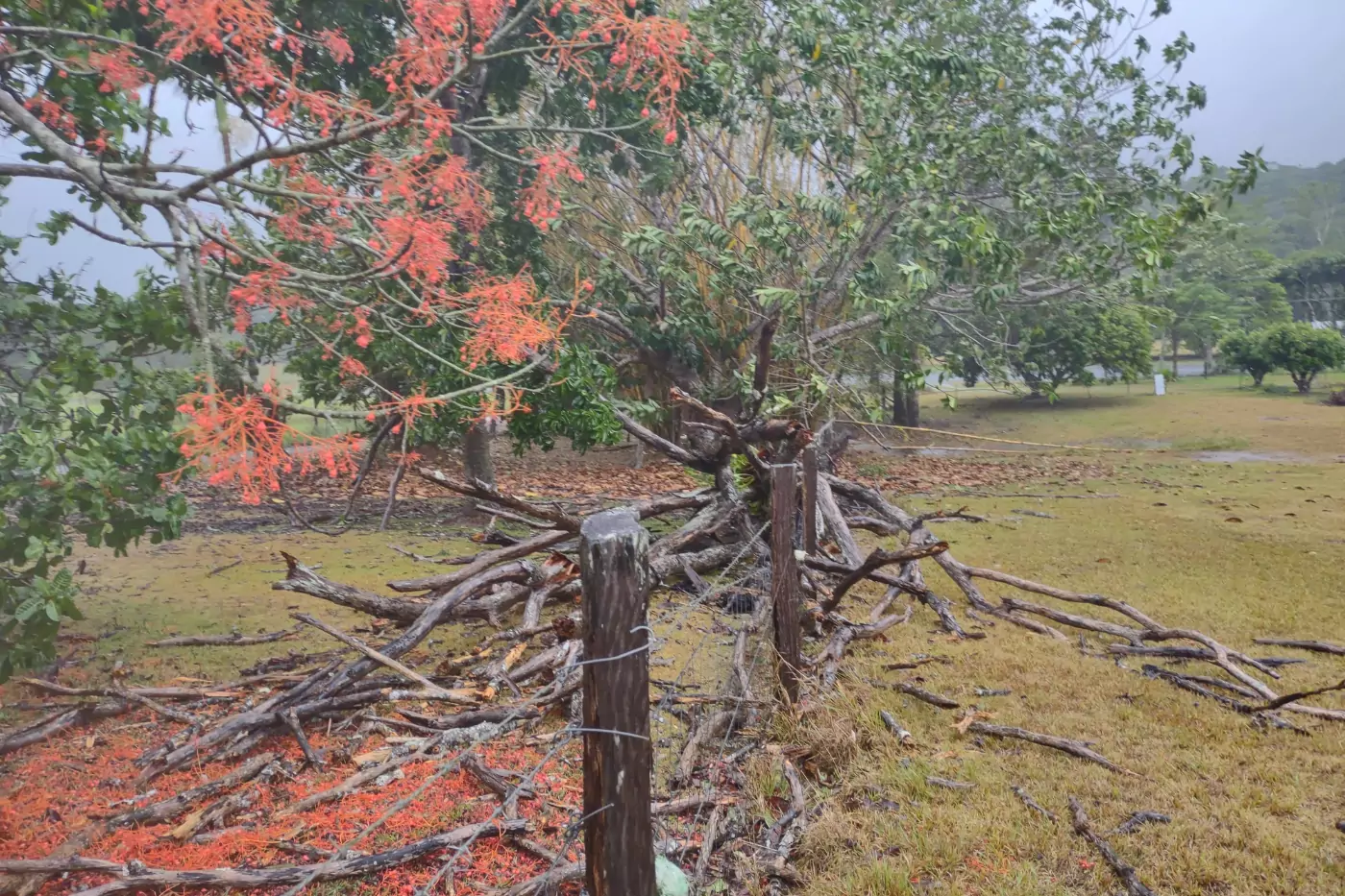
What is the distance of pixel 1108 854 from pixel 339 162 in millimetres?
3283

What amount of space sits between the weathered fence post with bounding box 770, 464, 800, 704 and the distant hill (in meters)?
5.91

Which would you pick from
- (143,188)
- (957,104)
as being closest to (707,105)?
(957,104)

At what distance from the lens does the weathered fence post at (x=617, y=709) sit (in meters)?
0.94

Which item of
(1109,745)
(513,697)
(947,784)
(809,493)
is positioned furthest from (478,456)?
(1109,745)

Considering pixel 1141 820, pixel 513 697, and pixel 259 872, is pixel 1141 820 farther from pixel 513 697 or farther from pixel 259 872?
pixel 259 872

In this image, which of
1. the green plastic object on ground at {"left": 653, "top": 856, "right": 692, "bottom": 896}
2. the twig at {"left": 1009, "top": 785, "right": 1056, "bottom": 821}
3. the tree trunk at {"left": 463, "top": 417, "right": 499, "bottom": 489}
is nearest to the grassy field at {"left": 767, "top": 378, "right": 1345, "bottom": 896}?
the twig at {"left": 1009, "top": 785, "right": 1056, "bottom": 821}

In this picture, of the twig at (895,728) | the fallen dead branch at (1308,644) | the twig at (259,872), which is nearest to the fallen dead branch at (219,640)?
the twig at (259,872)


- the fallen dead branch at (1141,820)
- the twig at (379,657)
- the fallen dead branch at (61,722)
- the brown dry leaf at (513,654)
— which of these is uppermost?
the twig at (379,657)

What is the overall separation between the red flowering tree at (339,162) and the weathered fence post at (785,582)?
3.37 ft

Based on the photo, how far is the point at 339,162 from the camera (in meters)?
3.14

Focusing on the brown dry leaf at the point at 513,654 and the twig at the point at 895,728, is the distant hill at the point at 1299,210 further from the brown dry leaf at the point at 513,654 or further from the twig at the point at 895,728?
the brown dry leaf at the point at 513,654

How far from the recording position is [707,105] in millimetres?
4051

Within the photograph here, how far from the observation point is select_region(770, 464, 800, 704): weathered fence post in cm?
205

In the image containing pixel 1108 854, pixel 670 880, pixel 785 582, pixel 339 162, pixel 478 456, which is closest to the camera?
pixel 670 880
